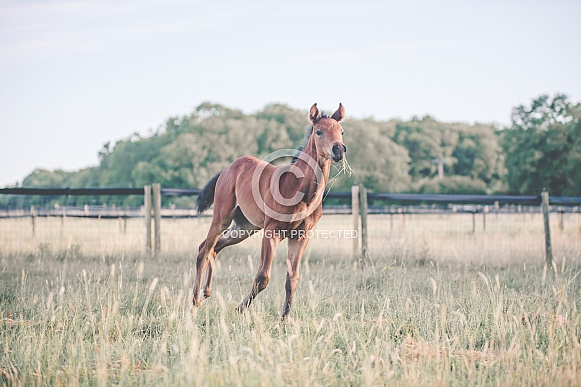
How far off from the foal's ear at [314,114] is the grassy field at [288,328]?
1.69 meters

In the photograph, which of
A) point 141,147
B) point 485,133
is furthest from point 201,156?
point 485,133

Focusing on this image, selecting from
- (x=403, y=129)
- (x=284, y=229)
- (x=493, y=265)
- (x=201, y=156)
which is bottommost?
(x=493, y=265)

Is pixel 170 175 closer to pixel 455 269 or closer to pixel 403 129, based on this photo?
pixel 403 129

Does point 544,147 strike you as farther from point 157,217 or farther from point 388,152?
point 157,217

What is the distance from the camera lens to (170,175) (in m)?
45.6

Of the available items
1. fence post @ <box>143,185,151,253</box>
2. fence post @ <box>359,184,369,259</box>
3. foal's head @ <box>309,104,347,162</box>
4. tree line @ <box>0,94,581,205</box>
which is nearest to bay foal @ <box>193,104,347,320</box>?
foal's head @ <box>309,104,347,162</box>

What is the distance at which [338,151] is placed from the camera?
512 cm

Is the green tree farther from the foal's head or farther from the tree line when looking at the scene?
the foal's head

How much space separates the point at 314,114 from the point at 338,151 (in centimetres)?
77

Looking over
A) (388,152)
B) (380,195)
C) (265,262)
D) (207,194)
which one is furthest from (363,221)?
(388,152)

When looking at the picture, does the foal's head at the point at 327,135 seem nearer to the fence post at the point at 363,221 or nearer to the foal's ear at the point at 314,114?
the foal's ear at the point at 314,114

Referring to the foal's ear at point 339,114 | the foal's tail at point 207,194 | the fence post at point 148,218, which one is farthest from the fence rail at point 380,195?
the foal's ear at point 339,114

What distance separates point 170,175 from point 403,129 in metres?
30.8

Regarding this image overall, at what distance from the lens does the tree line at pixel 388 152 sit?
1219 inches
